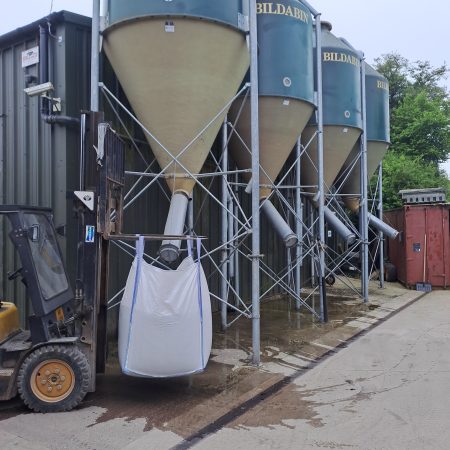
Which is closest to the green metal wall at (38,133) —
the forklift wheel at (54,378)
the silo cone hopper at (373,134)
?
the forklift wheel at (54,378)

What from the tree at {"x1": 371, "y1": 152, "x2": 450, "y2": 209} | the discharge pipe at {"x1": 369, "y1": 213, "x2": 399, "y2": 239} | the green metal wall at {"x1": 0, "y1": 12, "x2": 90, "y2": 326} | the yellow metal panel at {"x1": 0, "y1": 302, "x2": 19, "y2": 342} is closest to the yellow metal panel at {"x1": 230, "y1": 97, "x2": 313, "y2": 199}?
the green metal wall at {"x1": 0, "y1": 12, "x2": 90, "y2": 326}

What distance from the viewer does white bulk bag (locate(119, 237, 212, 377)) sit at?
4867mm

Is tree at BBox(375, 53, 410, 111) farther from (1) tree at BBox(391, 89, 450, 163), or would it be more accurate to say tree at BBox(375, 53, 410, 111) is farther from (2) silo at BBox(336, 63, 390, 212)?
(2) silo at BBox(336, 63, 390, 212)

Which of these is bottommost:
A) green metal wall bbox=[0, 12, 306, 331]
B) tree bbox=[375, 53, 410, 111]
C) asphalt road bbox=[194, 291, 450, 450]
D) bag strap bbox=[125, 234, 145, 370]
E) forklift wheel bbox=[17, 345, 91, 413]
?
asphalt road bbox=[194, 291, 450, 450]

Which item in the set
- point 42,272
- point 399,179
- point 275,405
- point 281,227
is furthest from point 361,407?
point 399,179

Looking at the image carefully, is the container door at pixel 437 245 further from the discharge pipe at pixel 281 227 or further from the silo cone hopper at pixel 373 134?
the discharge pipe at pixel 281 227

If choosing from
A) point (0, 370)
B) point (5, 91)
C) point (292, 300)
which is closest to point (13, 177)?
point (5, 91)

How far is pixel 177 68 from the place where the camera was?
21.2 feet

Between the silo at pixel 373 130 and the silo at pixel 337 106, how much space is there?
1.77 m

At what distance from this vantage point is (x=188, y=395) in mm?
5301

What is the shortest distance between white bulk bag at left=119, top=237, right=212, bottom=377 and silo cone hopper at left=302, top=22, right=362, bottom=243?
6.80 metres

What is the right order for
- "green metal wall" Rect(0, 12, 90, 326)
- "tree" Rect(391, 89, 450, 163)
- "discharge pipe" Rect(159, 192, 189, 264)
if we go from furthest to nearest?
"tree" Rect(391, 89, 450, 163) → "green metal wall" Rect(0, 12, 90, 326) → "discharge pipe" Rect(159, 192, 189, 264)

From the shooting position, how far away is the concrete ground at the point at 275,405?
419 centimetres

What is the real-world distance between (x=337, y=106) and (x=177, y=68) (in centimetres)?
591
